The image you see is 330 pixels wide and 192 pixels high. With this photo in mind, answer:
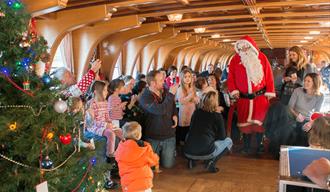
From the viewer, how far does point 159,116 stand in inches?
163

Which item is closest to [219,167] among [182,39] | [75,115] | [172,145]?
[172,145]

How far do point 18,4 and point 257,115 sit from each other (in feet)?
11.9

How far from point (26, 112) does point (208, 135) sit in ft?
8.88

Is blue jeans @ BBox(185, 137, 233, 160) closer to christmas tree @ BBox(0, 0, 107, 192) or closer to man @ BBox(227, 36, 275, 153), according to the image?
man @ BBox(227, 36, 275, 153)

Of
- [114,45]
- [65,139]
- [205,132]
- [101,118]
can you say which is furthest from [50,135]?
[114,45]

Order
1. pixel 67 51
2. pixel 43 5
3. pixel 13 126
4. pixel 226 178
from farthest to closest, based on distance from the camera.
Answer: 1. pixel 67 51
2. pixel 226 178
3. pixel 43 5
4. pixel 13 126

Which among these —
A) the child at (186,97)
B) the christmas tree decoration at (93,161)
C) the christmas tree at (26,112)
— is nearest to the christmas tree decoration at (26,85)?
the christmas tree at (26,112)

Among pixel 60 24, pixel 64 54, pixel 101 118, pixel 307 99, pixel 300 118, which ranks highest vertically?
pixel 60 24

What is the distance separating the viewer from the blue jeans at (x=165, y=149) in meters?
4.23

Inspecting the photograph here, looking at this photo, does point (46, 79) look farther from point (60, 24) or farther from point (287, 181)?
point (60, 24)

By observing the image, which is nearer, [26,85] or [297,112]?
[26,85]

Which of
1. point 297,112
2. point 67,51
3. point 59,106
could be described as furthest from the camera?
point 67,51

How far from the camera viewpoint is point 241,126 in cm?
479

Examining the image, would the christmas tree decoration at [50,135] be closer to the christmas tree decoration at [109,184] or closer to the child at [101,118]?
the child at [101,118]
